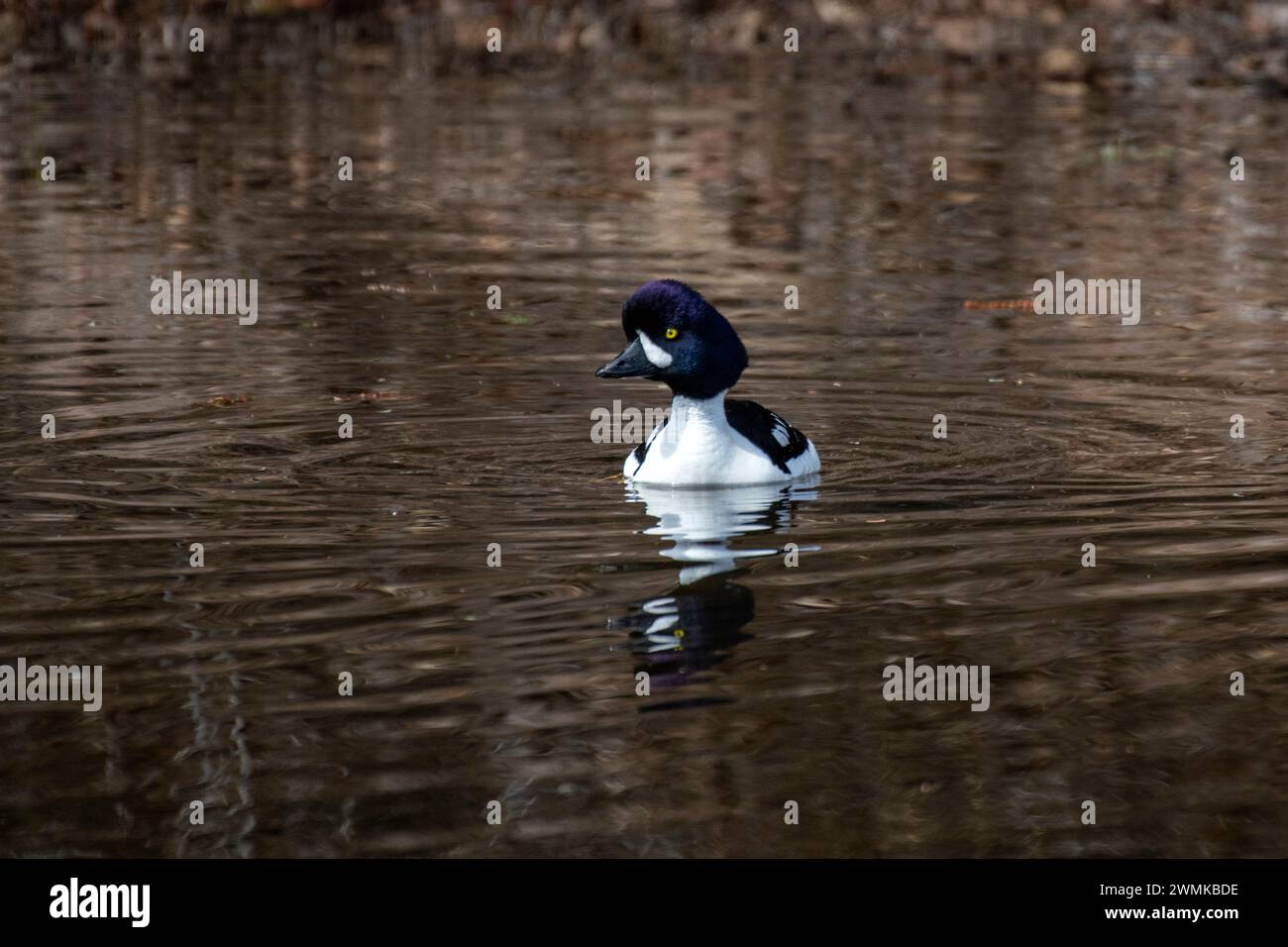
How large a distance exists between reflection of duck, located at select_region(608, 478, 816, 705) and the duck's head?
1.83 ft

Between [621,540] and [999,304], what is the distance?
7.54 meters

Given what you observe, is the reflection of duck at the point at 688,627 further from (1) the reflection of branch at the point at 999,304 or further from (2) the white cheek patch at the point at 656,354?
(1) the reflection of branch at the point at 999,304

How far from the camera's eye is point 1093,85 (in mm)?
31047

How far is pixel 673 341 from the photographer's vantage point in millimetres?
10367

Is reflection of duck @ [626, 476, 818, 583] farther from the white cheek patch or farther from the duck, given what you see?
the white cheek patch

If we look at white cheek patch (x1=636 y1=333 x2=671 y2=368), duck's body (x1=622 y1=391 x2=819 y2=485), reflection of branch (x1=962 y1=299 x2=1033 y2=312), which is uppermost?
reflection of branch (x1=962 y1=299 x2=1033 y2=312)

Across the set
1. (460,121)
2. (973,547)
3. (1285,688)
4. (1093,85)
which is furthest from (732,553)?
(1093,85)

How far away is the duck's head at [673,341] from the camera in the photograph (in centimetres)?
1031

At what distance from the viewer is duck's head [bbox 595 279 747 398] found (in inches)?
406

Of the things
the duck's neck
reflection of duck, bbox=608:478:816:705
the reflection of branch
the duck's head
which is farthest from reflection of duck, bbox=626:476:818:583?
the reflection of branch

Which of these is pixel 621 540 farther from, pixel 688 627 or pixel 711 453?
pixel 688 627

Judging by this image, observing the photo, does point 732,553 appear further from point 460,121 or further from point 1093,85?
point 1093,85

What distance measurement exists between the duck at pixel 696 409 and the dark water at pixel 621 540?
173 mm

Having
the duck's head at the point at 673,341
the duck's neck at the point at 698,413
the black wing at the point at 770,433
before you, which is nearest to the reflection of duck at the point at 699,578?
the black wing at the point at 770,433
